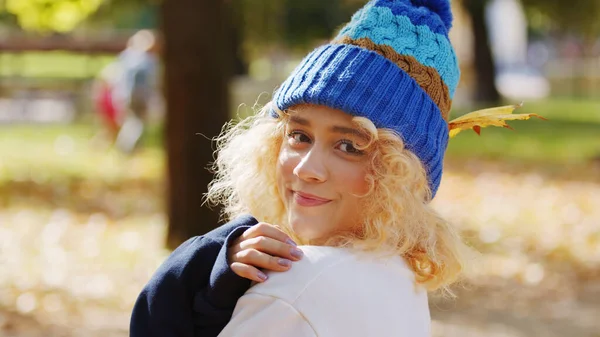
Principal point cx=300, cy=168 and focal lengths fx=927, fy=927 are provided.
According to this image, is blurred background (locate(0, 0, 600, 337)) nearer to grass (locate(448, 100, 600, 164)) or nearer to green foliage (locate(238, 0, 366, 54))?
grass (locate(448, 100, 600, 164))

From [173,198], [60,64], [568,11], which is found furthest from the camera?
[60,64]

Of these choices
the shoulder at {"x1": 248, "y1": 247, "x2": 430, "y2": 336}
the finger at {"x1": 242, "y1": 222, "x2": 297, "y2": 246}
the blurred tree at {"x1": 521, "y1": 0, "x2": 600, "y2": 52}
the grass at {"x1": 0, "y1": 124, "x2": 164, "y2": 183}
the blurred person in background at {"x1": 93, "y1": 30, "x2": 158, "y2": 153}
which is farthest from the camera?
the blurred tree at {"x1": 521, "y1": 0, "x2": 600, "y2": 52}

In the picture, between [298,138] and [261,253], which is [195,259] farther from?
[298,138]

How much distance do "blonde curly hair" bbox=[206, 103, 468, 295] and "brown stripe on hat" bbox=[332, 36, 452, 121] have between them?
170mm

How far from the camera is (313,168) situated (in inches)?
82.6

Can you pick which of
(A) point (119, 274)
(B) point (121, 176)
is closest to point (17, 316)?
(A) point (119, 274)

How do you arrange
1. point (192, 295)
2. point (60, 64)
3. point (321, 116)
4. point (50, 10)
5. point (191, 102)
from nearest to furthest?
1. point (192, 295)
2. point (321, 116)
3. point (191, 102)
4. point (50, 10)
5. point (60, 64)

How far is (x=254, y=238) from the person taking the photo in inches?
77.7

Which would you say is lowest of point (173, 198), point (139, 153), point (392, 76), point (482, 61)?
point (139, 153)

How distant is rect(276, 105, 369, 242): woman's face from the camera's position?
6.91ft

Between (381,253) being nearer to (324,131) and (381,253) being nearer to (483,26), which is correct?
(324,131)

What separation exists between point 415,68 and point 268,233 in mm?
556

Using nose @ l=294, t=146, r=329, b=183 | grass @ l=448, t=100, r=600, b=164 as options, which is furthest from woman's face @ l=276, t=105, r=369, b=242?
grass @ l=448, t=100, r=600, b=164

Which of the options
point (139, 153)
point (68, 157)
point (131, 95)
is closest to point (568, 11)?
point (139, 153)
